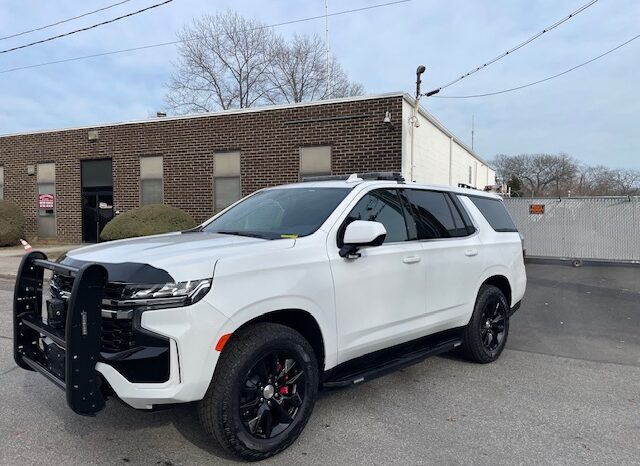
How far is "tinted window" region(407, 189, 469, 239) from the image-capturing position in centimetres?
453

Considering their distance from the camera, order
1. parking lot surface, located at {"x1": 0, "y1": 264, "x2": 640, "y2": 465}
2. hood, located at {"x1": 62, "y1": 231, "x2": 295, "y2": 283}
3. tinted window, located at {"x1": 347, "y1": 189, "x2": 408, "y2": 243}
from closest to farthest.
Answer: hood, located at {"x1": 62, "y1": 231, "x2": 295, "y2": 283} → parking lot surface, located at {"x1": 0, "y1": 264, "x2": 640, "y2": 465} → tinted window, located at {"x1": 347, "y1": 189, "x2": 408, "y2": 243}

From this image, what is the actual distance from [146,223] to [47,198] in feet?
23.1

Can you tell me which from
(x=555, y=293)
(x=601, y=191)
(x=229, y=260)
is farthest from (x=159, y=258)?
(x=601, y=191)

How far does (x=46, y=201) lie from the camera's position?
18.2 m

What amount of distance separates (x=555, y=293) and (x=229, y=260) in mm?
8401

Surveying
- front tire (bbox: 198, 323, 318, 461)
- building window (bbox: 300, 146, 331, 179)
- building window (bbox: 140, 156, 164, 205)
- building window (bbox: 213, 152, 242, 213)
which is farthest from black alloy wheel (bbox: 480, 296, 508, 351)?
building window (bbox: 140, 156, 164, 205)

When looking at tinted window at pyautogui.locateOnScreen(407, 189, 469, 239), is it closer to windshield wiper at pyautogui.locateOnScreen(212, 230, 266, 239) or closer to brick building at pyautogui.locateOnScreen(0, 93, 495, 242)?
windshield wiper at pyautogui.locateOnScreen(212, 230, 266, 239)

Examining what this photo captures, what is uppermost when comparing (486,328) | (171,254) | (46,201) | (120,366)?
(46,201)

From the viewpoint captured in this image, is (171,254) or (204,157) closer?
(171,254)

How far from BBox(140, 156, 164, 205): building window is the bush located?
7.13ft

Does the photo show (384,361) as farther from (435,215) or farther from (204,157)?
(204,157)

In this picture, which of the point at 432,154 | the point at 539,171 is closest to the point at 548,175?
the point at 539,171

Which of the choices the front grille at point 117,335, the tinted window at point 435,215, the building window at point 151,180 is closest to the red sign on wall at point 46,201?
the building window at point 151,180

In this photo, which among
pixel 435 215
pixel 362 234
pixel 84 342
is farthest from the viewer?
pixel 435 215
